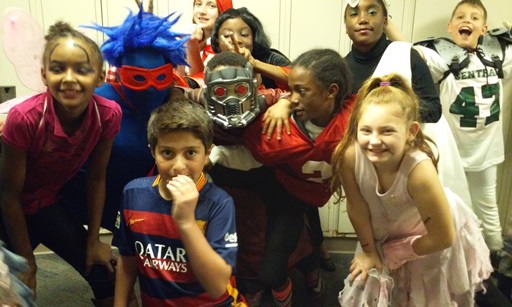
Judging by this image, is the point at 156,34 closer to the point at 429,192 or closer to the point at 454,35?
the point at 429,192

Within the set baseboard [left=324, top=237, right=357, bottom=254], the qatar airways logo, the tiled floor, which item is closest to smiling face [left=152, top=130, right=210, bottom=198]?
the qatar airways logo

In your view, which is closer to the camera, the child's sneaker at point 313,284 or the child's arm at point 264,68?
the child's arm at point 264,68

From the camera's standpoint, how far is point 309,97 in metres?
1.68

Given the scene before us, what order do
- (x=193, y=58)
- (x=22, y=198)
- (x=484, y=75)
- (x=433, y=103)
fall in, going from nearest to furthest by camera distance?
(x=22, y=198) < (x=433, y=103) < (x=193, y=58) < (x=484, y=75)

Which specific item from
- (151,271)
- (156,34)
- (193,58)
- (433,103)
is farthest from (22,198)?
(433,103)

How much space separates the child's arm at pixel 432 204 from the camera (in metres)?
1.41

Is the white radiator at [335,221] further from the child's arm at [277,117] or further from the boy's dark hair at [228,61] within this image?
the boy's dark hair at [228,61]

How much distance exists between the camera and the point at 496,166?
258cm

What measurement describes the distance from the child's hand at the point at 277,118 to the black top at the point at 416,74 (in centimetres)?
32

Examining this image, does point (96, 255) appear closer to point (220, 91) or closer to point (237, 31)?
point (220, 91)

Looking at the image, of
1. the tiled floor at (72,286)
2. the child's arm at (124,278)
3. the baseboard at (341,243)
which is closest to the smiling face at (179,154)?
the child's arm at (124,278)

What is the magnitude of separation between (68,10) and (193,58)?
80 centimetres

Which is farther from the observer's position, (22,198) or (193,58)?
(193,58)

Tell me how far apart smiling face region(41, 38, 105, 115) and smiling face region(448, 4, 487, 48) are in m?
1.78
